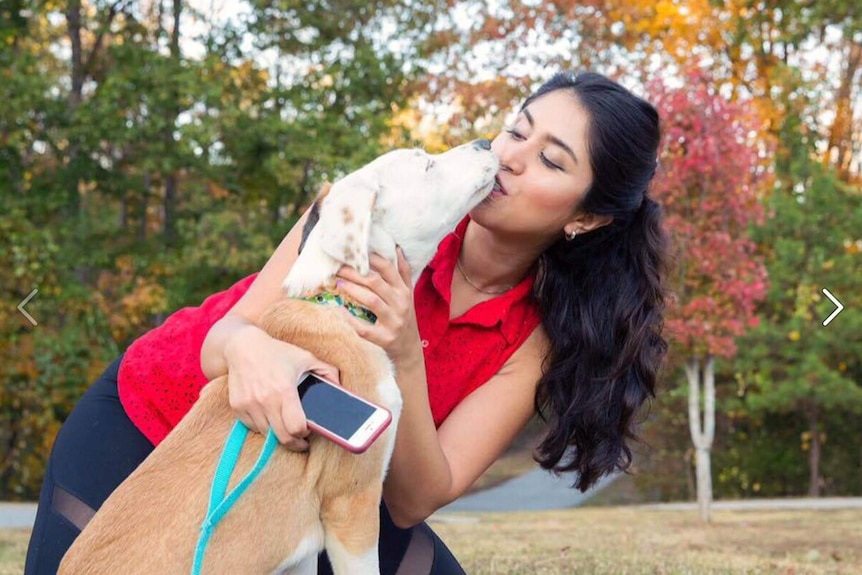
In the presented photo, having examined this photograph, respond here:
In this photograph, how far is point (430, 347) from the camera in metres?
3.92

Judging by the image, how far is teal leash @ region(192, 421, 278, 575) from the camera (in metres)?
2.84

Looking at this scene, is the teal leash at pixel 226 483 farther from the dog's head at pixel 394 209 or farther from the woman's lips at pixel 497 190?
the woman's lips at pixel 497 190

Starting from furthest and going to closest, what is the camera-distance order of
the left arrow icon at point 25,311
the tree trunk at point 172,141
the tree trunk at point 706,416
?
the tree trunk at point 172,141, the left arrow icon at point 25,311, the tree trunk at point 706,416

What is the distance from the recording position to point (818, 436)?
66.0ft

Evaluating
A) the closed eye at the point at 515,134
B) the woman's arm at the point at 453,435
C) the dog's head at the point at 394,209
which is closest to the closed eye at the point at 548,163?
the closed eye at the point at 515,134

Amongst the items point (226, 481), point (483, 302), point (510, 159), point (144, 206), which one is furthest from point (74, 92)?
point (226, 481)

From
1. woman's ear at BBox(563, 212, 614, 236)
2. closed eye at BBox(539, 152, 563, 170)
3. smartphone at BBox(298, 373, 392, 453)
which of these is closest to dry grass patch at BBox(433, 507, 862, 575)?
woman's ear at BBox(563, 212, 614, 236)

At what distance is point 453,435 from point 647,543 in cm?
682

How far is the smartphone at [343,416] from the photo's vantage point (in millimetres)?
2875

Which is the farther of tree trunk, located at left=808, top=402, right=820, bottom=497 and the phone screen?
tree trunk, located at left=808, top=402, right=820, bottom=497

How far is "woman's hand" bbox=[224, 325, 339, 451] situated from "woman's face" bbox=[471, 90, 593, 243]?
99 cm

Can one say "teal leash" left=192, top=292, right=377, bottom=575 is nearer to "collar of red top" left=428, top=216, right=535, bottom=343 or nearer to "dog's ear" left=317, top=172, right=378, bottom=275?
"dog's ear" left=317, top=172, right=378, bottom=275

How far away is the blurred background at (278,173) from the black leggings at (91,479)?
12181 millimetres

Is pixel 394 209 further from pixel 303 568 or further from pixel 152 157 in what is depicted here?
pixel 152 157
